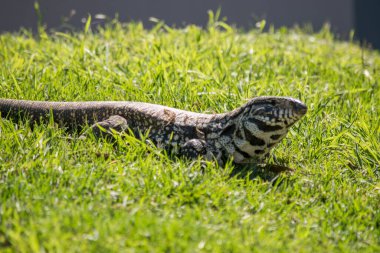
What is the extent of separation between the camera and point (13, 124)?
6402 millimetres

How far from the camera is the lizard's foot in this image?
6.20 meters

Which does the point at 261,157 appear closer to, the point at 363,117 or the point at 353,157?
the point at 353,157

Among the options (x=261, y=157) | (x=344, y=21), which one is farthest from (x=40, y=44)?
(x=344, y=21)

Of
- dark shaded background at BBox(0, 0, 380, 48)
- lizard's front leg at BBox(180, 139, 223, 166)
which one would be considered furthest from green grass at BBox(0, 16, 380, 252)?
dark shaded background at BBox(0, 0, 380, 48)

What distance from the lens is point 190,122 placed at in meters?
6.18

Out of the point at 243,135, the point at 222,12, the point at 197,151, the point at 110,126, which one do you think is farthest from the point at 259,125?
the point at 222,12

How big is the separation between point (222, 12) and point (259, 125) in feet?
32.7

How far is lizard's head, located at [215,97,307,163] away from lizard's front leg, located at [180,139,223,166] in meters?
0.12

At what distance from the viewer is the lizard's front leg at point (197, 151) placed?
5.89m

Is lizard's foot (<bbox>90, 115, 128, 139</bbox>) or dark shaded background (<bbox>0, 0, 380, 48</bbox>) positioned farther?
dark shaded background (<bbox>0, 0, 380, 48</bbox>)

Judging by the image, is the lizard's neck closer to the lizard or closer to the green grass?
the lizard

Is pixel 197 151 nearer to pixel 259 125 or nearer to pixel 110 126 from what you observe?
pixel 259 125

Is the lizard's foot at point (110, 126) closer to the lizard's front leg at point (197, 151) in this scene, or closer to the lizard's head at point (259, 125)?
the lizard's front leg at point (197, 151)

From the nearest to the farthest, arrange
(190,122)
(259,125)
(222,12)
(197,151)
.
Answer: (259,125), (197,151), (190,122), (222,12)
